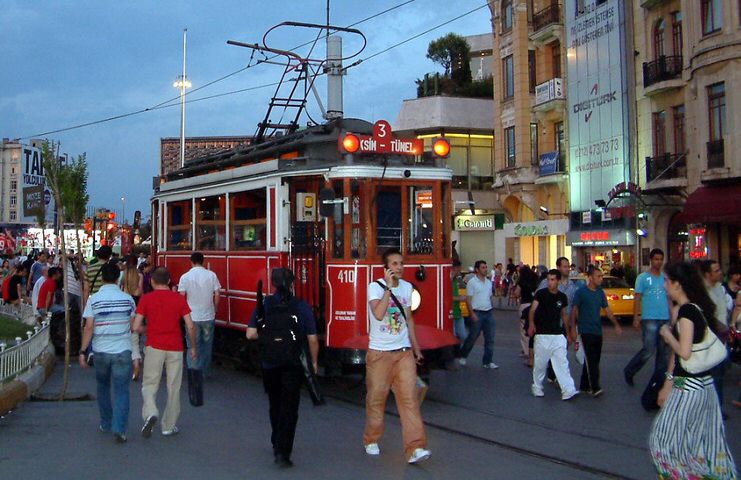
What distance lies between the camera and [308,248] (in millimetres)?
12117

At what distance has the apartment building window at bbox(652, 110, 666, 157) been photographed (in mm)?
30500

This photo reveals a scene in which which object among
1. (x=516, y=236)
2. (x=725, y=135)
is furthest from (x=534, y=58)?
(x=725, y=135)

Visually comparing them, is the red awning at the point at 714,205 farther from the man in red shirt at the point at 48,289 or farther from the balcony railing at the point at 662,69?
the man in red shirt at the point at 48,289

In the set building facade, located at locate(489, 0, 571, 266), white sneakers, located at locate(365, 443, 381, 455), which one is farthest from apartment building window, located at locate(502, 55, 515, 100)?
white sneakers, located at locate(365, 443, 381, 455)

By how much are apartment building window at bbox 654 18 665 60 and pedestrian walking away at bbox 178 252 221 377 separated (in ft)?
73.9

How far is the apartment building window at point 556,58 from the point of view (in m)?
37.8

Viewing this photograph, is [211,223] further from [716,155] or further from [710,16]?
[710,16]

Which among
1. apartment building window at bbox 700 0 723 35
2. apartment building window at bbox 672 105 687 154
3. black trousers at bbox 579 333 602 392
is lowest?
black trousers at bbox 579 333 602 392

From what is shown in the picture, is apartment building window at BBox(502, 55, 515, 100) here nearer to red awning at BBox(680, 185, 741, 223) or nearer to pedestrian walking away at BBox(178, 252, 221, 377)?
red awning at BBox(680, 185, 741, 223)

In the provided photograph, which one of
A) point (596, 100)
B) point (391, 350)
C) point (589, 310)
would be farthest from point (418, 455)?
point (596, 100)

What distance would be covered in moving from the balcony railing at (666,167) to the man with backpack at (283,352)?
2349 centimetres

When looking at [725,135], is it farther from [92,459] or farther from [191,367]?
[92,459]

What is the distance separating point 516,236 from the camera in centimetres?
4109

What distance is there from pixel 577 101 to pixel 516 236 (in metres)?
7.99
